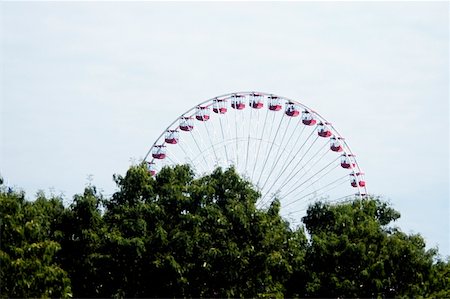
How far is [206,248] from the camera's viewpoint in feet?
124

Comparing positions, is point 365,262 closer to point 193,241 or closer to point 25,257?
point 193,241

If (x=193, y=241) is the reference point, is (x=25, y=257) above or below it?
below

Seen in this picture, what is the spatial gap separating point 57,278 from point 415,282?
1297cm

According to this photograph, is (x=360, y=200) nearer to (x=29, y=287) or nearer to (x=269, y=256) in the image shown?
(x=269, y=256)

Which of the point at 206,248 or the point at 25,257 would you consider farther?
the point at 206,248

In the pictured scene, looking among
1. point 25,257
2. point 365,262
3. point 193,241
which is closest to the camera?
point 25,257

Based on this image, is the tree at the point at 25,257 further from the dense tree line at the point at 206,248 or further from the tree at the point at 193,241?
the tree at the point at 193,241

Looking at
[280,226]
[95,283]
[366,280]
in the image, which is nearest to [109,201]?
[95,283]

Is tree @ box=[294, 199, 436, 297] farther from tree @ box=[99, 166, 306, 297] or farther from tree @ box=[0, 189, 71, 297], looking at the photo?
tree @ box=[0, 189, 71, 297]

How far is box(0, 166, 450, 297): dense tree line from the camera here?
37469 millimetres

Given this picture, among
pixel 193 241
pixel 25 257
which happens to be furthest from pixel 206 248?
pixel 25 257

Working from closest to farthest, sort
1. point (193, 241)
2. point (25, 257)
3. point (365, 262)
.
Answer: point (25, 257) < point (193, 241) < point (365, 262)

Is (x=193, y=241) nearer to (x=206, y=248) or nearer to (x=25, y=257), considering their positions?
(x=206, y=248)

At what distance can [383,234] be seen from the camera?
40844 millimetres
